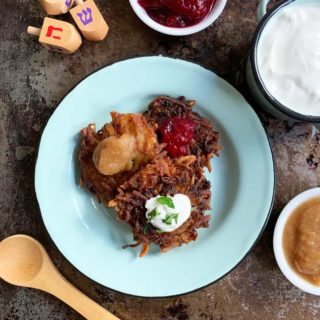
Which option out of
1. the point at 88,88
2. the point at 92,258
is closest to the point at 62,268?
the point at 92,258

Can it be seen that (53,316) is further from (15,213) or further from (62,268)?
(15,213)

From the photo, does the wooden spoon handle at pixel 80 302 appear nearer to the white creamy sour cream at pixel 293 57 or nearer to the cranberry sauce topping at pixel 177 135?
the cranberry sauce topping at pixel 177 135

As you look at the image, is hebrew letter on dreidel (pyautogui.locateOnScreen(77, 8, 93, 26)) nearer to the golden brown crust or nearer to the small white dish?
the golden brown crust

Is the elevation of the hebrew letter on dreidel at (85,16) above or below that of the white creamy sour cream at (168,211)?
above

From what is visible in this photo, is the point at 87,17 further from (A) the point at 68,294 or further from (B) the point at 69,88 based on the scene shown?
(A) the point at 68,294

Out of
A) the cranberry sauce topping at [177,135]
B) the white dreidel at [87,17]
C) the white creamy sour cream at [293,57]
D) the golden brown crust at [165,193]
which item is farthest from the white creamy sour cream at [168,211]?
the white dreidel at [87,17]

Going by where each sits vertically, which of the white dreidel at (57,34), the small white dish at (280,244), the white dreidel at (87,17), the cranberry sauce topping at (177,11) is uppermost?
the cranberry sauce topping at (177,11)

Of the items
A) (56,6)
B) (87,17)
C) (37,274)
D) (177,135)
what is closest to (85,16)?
(87,17)
